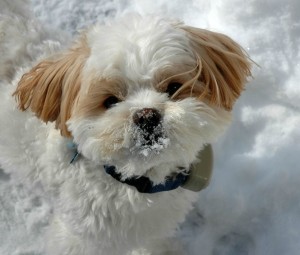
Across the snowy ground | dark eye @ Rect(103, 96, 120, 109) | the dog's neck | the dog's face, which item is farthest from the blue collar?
the snowy ground

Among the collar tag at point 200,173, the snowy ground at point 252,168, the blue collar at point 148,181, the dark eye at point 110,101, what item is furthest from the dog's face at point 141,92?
the snowy ground at point 252,168

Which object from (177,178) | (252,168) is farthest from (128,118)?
(252,168)

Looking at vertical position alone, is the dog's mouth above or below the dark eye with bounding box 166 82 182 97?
below

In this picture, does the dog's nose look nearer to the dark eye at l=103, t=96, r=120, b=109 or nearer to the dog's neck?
the dark eye at l=103, t=96, r=120, b=109

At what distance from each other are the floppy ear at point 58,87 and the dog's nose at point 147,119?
0.29m

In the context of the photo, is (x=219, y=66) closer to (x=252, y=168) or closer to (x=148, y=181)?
(x=148, y=181)

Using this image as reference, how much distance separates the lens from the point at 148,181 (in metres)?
2.27

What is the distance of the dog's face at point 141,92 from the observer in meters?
1.92

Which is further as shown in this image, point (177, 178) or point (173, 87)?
point (177, 178)

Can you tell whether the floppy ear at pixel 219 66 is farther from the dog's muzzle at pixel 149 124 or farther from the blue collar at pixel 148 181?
the blue collar at pixel 148 181

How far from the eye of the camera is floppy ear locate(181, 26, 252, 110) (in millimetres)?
2074

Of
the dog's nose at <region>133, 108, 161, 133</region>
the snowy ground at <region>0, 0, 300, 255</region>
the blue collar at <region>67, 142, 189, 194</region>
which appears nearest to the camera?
the dog's nose at <region>133, 108, 161, 133</region>

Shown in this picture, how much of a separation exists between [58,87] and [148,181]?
53 centimetres

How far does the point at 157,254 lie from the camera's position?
3014mm
